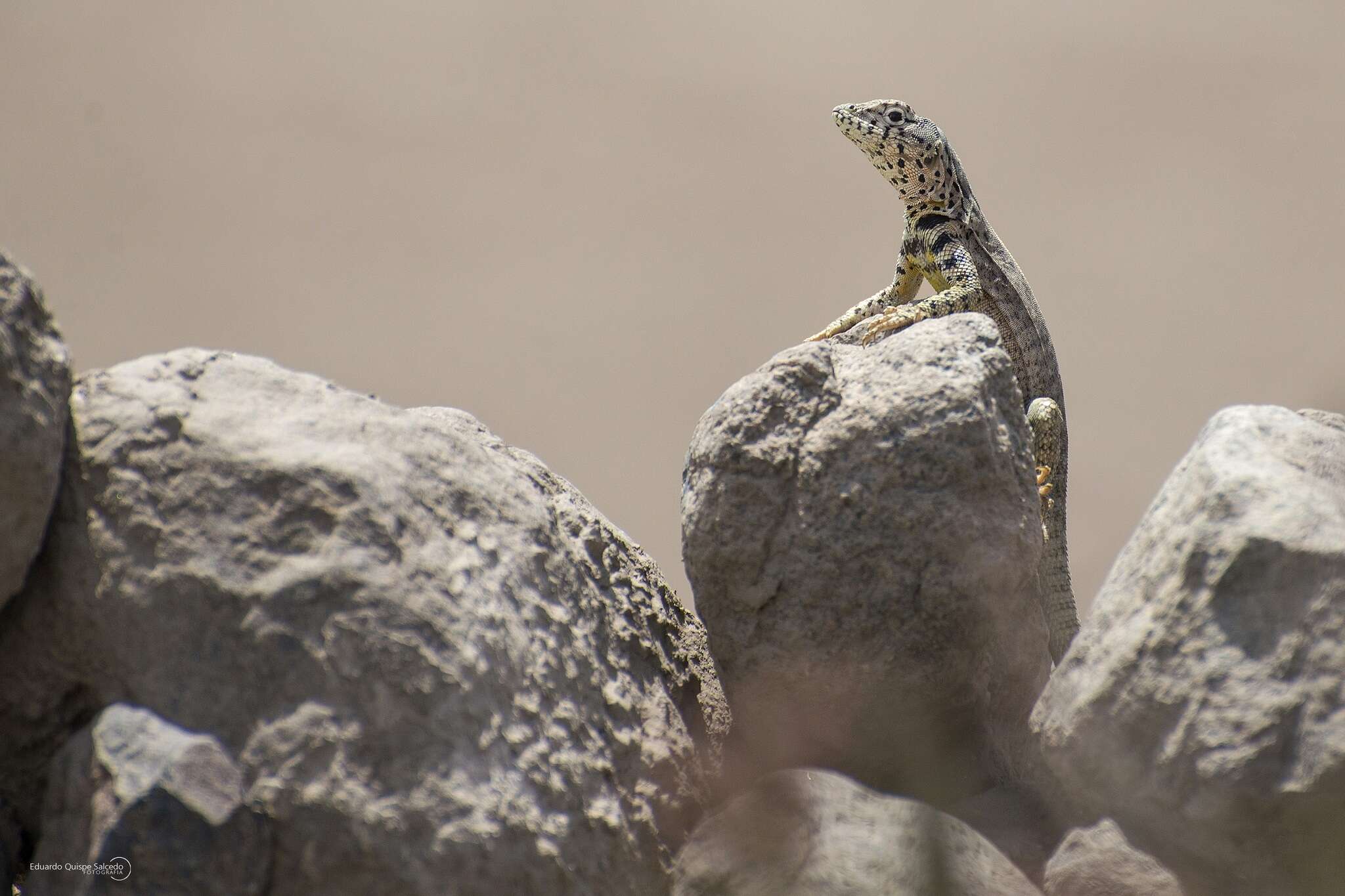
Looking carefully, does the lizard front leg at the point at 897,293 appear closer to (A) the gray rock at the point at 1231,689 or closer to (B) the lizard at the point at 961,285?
(B) the lizard at the point at 961,285

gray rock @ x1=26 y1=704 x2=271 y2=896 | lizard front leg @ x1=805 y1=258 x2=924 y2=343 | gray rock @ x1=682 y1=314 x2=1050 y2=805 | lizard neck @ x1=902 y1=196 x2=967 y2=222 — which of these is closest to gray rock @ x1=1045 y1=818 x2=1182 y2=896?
gray rock @ x1=682 y1=314 x2=1050 y2=805

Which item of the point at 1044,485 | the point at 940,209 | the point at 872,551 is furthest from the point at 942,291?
the point at 872,551

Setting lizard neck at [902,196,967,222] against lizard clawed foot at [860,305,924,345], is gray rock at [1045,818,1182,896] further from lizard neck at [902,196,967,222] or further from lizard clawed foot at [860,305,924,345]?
lizard neck at [902,196,967,222]

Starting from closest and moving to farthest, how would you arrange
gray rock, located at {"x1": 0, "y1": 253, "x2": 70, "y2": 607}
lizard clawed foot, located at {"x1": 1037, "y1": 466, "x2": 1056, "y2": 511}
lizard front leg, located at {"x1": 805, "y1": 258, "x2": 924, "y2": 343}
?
gray rock, located at {"x1": 0, "y1": 253, "x2": 70, "y2": 607}, lizard clawed foot, located at {"x1": 1037, "y1": 466, "x2": 1056, "y2": 511}, lizard front leg, located at {"x1": 805, "y1": 258, "x2": 924, "y2": 343}

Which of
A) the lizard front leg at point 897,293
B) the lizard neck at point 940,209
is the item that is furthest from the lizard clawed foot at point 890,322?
the lizard neck at point 940,209

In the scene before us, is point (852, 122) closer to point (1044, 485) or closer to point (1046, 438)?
point (1046, 438)

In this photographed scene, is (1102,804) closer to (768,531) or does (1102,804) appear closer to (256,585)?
(768,531)
